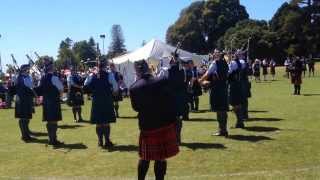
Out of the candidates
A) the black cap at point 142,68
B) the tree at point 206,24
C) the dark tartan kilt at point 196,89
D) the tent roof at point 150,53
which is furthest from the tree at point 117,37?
the black cap at point 142,68

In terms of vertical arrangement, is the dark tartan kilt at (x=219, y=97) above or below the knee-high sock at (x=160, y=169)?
above

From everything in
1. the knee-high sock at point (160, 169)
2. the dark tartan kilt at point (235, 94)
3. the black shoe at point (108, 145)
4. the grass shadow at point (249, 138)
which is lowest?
the black shoe at point (108, 145)

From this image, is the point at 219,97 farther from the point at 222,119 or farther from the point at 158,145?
the point at 158,145

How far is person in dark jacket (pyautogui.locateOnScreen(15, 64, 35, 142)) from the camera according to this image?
14143 mm

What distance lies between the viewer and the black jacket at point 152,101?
8078 mm

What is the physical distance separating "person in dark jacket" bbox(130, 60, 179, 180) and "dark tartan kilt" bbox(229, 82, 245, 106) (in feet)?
20.3

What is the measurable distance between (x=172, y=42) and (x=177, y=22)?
3.63 meters

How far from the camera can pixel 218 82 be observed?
1308cm

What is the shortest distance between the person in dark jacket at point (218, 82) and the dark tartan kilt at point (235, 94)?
0.94 m

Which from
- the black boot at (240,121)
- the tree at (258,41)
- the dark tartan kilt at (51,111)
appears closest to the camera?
the dark tartan kilt at (51,111)

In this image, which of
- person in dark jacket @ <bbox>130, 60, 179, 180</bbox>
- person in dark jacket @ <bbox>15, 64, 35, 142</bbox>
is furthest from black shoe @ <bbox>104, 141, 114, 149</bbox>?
person in dark jacket @ <bbox>130, 60, 179, 180</bbox>

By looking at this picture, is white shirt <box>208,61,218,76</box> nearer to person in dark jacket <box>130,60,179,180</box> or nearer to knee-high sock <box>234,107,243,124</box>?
knee-high sock <box>234,107,243,124</box>

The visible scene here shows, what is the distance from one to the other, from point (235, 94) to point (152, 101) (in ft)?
20.9

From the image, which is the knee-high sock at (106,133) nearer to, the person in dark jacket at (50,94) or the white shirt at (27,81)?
the person in dark jacket at (50,94)
